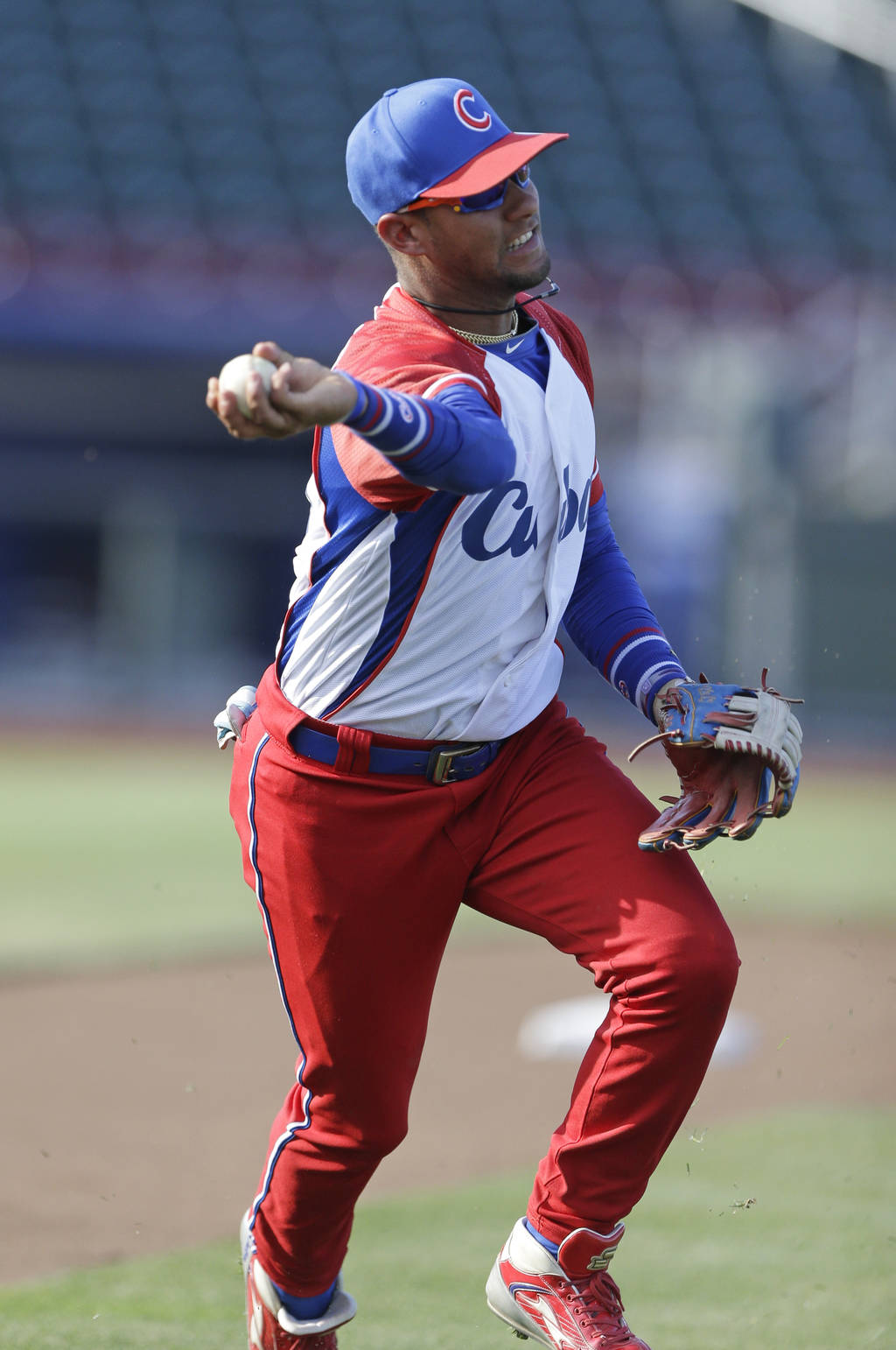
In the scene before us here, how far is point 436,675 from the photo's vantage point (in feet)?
8.06

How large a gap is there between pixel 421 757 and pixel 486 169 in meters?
0.88

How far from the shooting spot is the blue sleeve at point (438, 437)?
1972 millimetres

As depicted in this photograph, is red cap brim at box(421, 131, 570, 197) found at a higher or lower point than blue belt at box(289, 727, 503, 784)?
higher

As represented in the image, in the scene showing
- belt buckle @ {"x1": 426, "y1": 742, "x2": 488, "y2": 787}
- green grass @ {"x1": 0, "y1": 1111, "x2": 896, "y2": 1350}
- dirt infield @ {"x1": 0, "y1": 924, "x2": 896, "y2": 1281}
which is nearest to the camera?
belt buckle @ {"x1": 426, "y1": 742, "x2": 488, "y2": 787}

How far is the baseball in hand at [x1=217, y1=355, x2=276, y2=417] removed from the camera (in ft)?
5.99

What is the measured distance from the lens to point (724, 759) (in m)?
2.65

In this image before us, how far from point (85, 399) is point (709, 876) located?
932cm

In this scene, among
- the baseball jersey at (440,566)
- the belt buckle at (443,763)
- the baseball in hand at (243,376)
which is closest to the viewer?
the baseball in hand at (243,376)

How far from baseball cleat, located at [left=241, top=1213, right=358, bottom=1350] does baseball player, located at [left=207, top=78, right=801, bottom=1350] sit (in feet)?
0.42

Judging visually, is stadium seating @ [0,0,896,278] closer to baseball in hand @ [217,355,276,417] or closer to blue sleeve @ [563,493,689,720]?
blue sleeve @ [563,493,689,720]

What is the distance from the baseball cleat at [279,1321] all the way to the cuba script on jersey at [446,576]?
992 mm

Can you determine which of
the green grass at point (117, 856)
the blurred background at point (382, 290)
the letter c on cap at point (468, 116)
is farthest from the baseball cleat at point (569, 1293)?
the blurred background at point (382, 290)

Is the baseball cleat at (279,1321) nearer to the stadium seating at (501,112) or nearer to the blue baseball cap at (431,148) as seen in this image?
the blue baseball cap at (431,148)

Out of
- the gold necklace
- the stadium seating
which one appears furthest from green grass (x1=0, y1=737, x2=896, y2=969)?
the stadium seating
